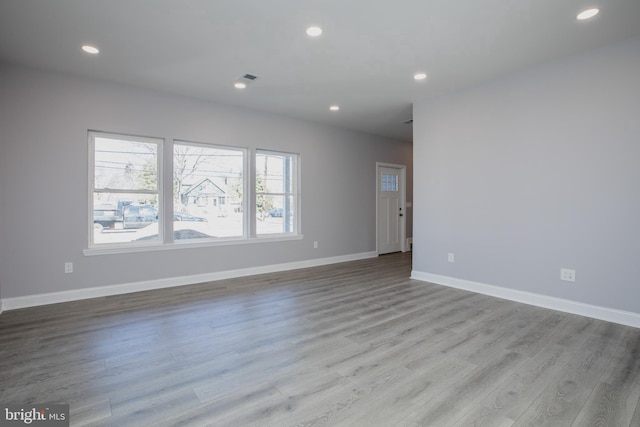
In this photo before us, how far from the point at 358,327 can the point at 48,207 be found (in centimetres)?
365

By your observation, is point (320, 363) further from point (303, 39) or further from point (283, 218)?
point (283, 218)

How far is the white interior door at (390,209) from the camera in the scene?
7.00 m

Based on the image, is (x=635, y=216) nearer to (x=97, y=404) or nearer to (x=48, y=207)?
(x=97, y=404)

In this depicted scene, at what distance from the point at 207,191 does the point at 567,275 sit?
15.0 ft

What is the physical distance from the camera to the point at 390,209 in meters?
7.21

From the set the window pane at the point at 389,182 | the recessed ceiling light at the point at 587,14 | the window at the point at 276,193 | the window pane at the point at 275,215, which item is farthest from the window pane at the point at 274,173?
the recessed ceiling light at the point at 587,14

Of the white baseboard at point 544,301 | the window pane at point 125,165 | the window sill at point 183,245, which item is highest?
the window pane at point 125,165

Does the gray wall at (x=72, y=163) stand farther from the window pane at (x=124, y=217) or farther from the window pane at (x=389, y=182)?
the window pane at (x=389, y=182)

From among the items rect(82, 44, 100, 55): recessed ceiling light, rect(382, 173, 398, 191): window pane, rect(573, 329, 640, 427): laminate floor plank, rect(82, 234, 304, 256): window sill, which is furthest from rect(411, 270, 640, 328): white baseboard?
rect(82, 44, 100, 55): recessed ceiling light

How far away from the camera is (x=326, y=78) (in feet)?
12.5

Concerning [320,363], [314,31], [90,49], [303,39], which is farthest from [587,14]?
[90,49]

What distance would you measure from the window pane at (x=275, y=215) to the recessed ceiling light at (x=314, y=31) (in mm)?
2912

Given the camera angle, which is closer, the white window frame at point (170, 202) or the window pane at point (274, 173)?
the white window frame at point (170, 202)

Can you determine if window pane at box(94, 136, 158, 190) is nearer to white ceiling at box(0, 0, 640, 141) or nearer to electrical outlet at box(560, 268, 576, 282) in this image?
white ceiling at box(0, 0, 640, 141)
